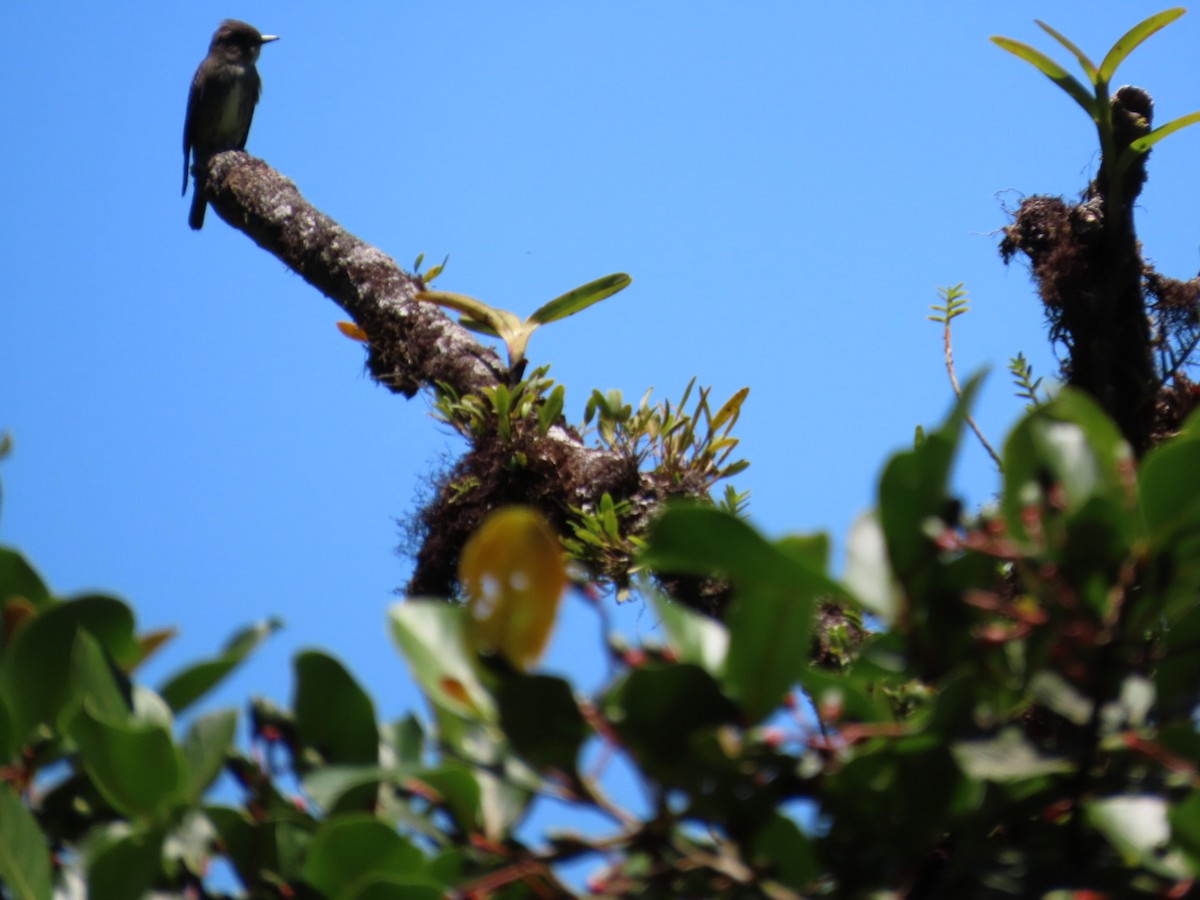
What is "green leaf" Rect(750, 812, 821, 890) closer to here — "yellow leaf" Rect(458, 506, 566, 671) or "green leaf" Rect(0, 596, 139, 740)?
"yellow leaf" Rect(458, 506, 566, 671)

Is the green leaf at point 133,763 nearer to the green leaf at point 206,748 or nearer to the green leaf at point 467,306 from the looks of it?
the green leaf at point 206,748

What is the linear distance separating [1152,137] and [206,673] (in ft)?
6.24

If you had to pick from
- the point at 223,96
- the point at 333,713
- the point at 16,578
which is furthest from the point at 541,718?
the point at 223,96

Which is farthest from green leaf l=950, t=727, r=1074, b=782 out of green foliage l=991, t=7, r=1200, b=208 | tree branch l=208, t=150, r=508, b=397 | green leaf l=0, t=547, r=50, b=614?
tree branch l=208, t=150, r=508, b=397

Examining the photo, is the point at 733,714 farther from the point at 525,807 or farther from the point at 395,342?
the point at 395,342

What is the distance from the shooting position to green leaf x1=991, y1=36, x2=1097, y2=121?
221 centimetres

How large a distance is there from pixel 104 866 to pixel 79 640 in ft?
0.44

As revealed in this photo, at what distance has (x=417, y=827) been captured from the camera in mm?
700

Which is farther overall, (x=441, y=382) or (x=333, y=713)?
(x=441, y=382)

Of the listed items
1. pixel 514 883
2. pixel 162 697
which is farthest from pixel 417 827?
pixel 162 697

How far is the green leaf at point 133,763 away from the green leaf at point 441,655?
0.44ft

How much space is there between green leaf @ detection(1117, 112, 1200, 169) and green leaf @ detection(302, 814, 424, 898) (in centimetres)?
193

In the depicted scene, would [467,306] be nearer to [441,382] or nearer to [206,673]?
[441,382]

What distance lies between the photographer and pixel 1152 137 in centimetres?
214
